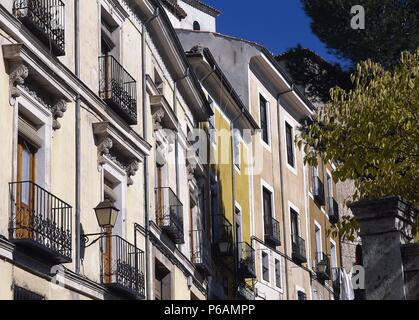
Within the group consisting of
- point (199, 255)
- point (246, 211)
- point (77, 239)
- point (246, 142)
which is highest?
point (246, 142)

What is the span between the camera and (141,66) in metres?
23.6

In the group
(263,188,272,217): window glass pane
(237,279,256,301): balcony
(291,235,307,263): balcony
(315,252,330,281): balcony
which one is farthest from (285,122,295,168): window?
(237,279,256,301): balcony

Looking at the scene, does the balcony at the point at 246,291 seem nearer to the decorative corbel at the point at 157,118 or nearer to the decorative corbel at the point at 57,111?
the decorative corbel at the point at 157,118

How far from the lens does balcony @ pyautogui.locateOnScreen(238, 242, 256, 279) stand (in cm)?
3050

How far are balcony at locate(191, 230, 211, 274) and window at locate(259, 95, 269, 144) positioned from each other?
8280 mm

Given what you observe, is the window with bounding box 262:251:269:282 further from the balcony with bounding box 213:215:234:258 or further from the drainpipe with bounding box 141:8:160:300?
the drainpipe with bounding box 141:8:160:300

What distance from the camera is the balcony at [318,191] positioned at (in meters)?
39.8

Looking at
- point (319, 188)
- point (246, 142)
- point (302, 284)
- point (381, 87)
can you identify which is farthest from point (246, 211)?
point (381, 87)

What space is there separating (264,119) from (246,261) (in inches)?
264

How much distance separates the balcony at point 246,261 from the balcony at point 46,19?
43.2ft

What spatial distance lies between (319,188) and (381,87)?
837 inches

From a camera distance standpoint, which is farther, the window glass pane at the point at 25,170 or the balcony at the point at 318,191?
the balcony at the point at 318,191

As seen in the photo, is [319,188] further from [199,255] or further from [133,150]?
[133,150]

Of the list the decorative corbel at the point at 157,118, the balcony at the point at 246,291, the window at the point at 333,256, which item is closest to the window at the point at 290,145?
the window at the point at 333,256
